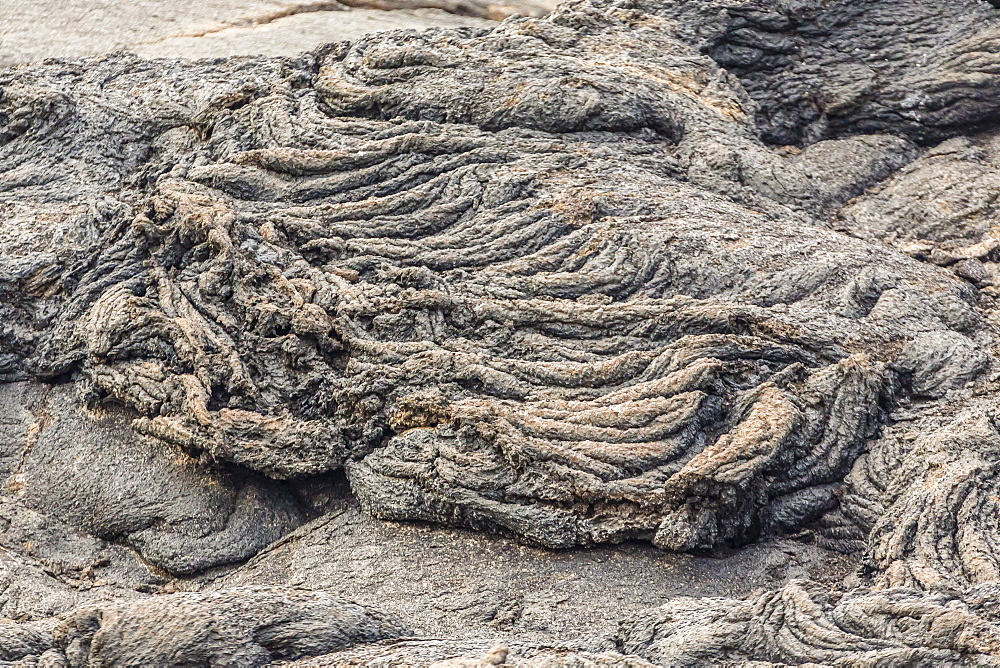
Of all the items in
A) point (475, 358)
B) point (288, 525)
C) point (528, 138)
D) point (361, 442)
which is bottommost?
point (288, 525)

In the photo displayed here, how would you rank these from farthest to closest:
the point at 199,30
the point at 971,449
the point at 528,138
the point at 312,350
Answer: the point at 199,30 < the point at 528,138 < the point at 312,350 < the point at 971,449

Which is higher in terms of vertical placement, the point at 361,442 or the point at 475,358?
the point at 475,358

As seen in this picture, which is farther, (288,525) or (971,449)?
(288,525)

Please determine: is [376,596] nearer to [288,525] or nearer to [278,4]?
[288,525]

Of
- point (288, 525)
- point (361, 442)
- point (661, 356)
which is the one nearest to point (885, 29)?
point (661, 356)

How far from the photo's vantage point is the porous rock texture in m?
5.85

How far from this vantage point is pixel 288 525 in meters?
7.30

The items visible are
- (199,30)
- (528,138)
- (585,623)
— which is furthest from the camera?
(199,30)

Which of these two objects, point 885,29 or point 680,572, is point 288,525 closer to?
point 680,572

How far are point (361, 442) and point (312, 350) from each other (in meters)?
0.76

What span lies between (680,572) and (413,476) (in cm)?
173

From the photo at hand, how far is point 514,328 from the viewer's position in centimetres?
739

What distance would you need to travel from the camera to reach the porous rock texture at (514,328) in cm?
585

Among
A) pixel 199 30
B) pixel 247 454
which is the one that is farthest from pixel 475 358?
pixel 199 30
